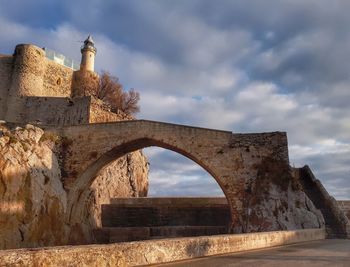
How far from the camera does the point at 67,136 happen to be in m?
18.4

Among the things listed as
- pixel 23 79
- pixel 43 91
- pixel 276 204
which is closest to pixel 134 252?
pixel 276 204

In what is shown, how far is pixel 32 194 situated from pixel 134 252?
11.1 meters

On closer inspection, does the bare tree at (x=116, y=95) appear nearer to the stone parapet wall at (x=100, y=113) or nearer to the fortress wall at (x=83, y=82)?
the fortress wall at (x=83, y=82)

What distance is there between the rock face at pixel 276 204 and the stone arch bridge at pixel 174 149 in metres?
0.36

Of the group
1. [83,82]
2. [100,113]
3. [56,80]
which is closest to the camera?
[100,113]

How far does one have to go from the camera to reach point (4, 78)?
28.6 metres

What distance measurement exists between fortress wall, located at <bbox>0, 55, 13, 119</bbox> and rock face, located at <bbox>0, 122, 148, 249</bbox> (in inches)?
417

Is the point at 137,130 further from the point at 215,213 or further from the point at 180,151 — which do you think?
the point at 215,213

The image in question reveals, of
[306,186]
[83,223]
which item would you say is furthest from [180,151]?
[306,186]

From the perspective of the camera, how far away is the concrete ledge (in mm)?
3861

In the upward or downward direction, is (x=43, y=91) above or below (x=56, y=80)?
below

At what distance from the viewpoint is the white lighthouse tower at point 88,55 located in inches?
1410

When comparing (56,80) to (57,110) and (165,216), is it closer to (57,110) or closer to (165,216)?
(57,110)

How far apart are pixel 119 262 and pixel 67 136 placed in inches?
566
